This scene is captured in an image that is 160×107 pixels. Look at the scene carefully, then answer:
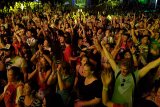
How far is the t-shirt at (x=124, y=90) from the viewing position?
468 cm

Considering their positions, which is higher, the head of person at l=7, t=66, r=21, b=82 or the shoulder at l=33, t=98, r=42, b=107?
the head of person at l=7, t=66, r=21, b=82

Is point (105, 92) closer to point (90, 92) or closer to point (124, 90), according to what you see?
point (90, 92)

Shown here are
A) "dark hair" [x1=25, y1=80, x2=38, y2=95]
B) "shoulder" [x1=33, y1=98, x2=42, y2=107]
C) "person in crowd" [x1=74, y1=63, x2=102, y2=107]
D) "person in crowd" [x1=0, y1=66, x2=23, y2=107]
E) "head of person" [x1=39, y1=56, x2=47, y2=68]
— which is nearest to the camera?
"shoulder" [x1=33, y1=98, x2=42, y2=107]

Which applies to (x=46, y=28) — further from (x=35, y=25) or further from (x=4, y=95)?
(x=4, y=95)

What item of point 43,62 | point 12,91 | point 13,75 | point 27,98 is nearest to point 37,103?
point 27,98

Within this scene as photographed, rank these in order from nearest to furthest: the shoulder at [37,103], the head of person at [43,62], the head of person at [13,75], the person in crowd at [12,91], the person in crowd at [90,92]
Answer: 1. the shoulder at [37,103]
2. the person in crowd at [90,92]
3. the person in crowd at [12,91]
4. the head of person at [13,75]
5. the head of person at [43,62]

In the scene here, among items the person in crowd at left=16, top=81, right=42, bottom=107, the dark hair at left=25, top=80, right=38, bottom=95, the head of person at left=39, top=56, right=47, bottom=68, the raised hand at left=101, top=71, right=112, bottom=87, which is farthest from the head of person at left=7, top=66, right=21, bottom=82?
the raised hand at left=101, top=71, right=112, bottom=87

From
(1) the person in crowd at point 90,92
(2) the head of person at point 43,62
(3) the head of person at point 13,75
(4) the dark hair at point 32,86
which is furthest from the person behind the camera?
(2) the head of person at point 43,62

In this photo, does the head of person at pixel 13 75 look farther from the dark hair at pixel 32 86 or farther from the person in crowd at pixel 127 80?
the person in crowd at pixel 127 80

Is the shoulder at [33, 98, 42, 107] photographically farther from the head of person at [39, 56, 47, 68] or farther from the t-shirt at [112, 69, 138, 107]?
the head of person at [39, 56, 47, 68]

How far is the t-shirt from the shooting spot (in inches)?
184

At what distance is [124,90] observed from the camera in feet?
15.5

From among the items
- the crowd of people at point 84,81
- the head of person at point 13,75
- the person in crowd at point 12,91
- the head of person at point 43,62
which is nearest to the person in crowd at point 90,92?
the crowd of people at point 84,81

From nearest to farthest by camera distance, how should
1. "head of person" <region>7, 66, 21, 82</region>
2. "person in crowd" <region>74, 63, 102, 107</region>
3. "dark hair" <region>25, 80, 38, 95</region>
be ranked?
"person in crowd" <region>74, 63, 102, 107</region>, "dark hair" <region>25, 80, 38, 95</region>, "head of person" <region>7, 66, 21, 82</region>
